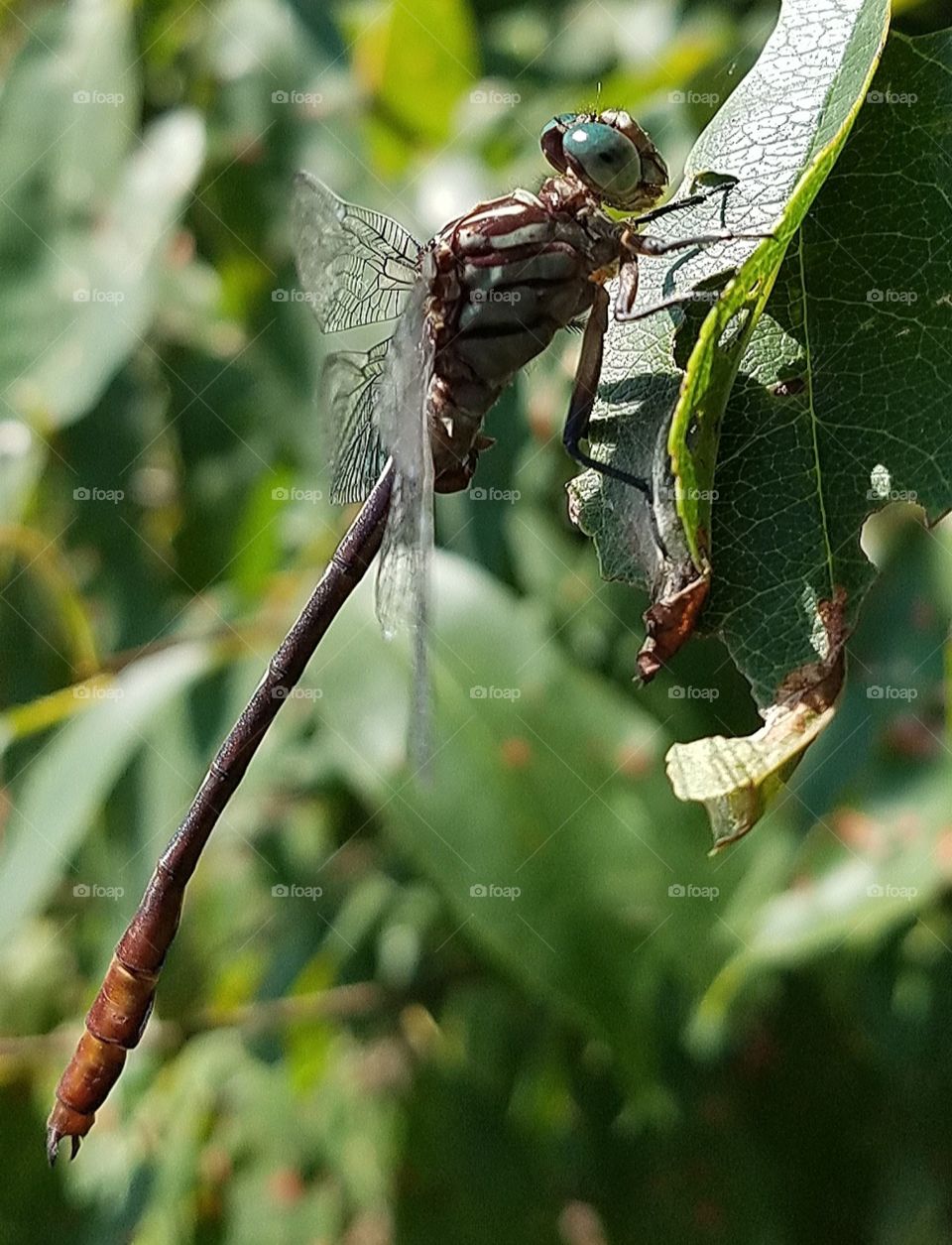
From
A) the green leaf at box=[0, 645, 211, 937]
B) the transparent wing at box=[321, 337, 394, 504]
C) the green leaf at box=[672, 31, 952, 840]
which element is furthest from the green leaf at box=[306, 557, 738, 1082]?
the green leaf at box=[672, 31, 952, 840]

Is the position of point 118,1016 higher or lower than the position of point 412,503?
lower

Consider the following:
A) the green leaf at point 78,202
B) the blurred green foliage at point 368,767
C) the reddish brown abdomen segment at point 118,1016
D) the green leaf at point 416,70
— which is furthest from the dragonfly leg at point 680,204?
the green leaf at point 78,202

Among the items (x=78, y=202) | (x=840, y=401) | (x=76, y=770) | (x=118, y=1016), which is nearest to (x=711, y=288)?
(x=840, y=401)

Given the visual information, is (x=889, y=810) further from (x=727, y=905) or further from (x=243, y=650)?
(x=243, y=650)

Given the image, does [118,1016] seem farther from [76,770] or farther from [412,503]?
[412,503]

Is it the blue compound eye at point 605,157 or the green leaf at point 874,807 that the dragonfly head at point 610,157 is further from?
the green leaf at point 874,807

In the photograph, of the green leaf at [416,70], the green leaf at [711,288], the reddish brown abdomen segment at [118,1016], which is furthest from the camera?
the green leaf at [416,70]
